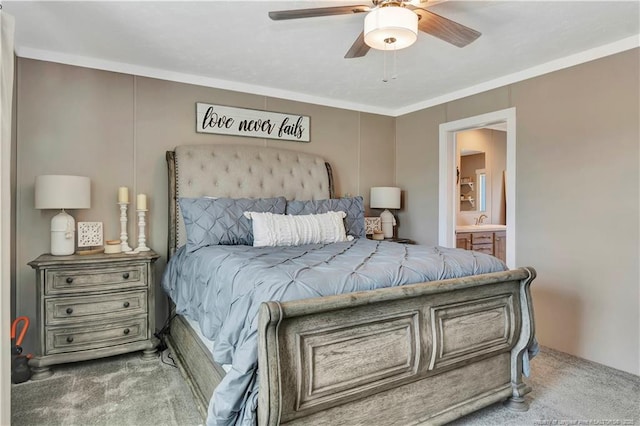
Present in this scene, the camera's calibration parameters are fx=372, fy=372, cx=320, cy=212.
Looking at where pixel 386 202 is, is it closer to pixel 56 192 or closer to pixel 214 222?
pixel 214 222

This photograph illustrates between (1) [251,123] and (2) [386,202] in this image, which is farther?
(2) [386,202]

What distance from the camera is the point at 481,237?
517 centimetres

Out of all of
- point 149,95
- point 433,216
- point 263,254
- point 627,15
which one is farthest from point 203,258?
point 627,15

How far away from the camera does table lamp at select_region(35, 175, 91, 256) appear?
8.92 feet

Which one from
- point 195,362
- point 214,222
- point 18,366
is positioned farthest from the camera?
point 214,222

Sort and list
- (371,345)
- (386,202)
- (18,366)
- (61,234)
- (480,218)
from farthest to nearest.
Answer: (480,218) → (386,202) → (61,234) → (18,366) → (371,345)

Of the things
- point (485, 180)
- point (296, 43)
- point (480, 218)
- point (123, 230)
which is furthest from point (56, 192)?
point (485, 180)

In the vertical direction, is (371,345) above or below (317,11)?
below

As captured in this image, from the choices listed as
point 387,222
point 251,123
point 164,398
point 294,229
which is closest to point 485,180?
point 387,222

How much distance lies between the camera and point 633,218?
277 cm

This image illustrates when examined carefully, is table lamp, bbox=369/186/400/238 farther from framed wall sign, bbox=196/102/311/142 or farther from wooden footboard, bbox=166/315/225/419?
wooden footboard, bbox=166/315/225/419

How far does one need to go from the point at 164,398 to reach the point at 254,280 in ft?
4.11

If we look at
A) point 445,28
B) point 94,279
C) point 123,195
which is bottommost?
point 94,279

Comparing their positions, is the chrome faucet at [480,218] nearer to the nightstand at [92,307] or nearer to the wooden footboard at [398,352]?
the wooden footboard at [398,352]
